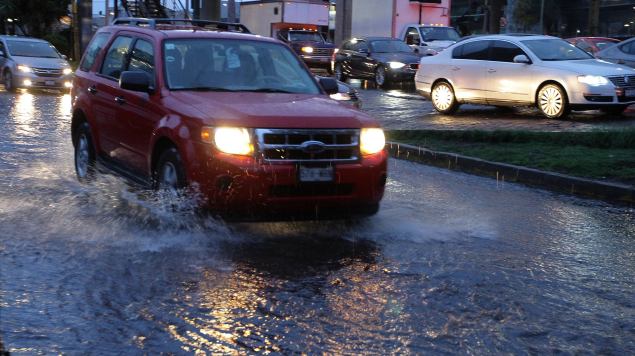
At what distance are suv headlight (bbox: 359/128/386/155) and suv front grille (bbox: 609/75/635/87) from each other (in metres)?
9.40

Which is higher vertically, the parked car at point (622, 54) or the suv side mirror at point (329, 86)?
the parked car at point (622, 54)

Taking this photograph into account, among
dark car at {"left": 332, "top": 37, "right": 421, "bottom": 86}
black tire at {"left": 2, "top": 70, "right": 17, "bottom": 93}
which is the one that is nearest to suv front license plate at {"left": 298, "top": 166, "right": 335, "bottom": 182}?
dark car at {"left": 332, "top": 37, "right": 421, "bottom": 86}

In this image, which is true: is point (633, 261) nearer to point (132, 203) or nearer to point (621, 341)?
point (621, 341)

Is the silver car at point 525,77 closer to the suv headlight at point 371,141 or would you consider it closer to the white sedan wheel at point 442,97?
the white sedan wheel at point 442,97

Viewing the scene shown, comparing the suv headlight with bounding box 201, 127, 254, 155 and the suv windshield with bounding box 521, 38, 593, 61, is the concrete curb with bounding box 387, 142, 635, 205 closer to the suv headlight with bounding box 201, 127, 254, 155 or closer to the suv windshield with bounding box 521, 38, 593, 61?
the suv headlight with bounding box 201, 127, 254, 155

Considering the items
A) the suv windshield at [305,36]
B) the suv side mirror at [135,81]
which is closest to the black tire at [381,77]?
the suv windshield at [305,36]

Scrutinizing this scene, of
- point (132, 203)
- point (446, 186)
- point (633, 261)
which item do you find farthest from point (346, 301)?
point (446, 186)

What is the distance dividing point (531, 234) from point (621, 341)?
9.18ft

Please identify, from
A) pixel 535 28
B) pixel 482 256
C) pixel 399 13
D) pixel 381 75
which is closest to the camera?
pixel 482 256

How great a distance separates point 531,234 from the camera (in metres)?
7.50

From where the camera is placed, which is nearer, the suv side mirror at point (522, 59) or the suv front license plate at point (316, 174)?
the suv front license plate at point (316, 174)

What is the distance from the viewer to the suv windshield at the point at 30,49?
2606cm

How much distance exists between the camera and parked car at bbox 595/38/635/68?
1923cm

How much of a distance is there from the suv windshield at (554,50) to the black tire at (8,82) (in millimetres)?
15073
